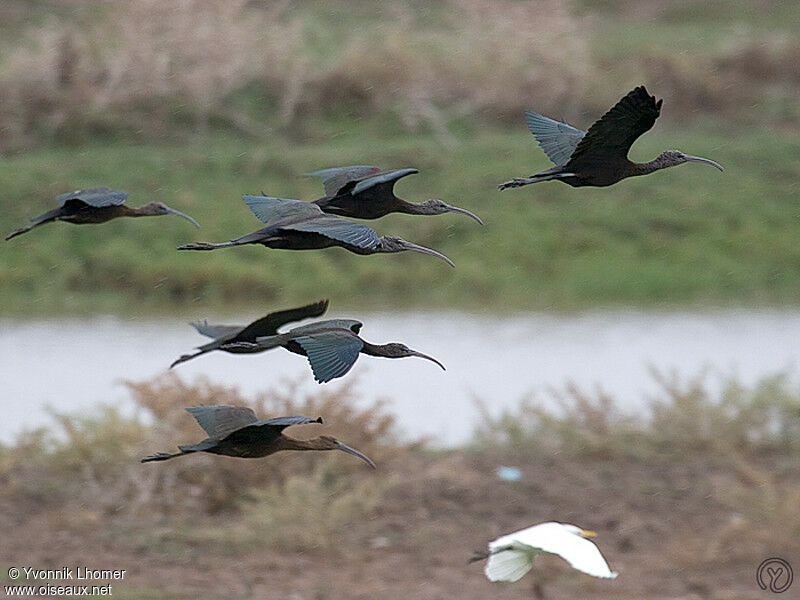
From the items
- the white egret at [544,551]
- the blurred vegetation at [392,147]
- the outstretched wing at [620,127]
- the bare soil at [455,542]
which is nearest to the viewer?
the outstretched wing at [620,127]

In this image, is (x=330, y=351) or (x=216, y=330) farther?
(x=216, y=330)

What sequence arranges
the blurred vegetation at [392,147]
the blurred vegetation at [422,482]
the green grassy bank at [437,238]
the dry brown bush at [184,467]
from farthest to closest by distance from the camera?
1. the blurred vegetation at [392,147]
2. the green grassy bank at [437,238]
3. the dry brown bush at [184,467]
4. the blurred vegetation at [422,482]

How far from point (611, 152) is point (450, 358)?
746 cm

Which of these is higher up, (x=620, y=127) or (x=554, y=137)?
(x=620, y=127)

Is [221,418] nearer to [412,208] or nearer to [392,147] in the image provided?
[412,208]

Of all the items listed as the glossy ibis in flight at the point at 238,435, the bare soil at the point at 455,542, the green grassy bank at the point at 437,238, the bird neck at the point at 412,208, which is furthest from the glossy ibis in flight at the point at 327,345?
the green grassy bank at the point at 437,238

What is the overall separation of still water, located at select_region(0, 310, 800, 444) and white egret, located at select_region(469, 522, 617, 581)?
327 centimetres

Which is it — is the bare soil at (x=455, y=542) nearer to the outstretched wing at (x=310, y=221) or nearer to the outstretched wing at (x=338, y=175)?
the outstretched wing at (x=338, y=175)

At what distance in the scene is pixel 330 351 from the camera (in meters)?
1.93

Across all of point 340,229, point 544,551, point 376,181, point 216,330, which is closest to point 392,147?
point 544,551

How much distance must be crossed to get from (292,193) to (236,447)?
34.5 feet

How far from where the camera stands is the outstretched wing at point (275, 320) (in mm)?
2156

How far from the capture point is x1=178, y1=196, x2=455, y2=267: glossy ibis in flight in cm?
188

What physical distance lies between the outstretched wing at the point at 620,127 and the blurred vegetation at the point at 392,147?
924 cm
